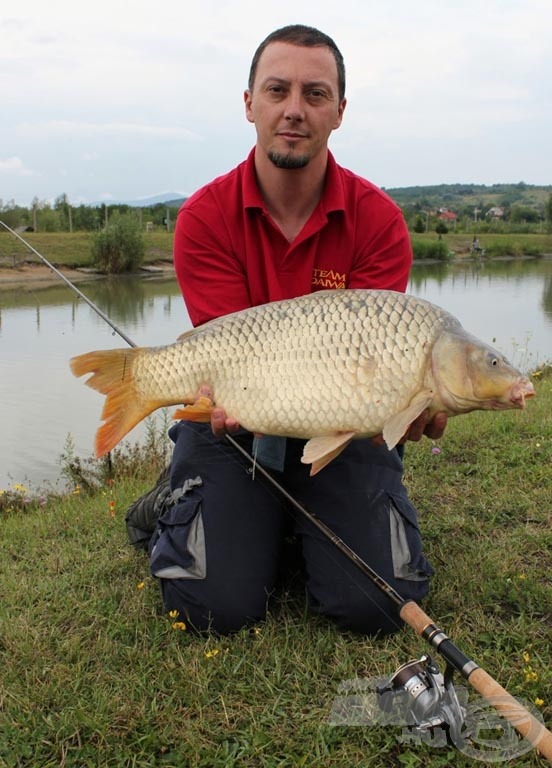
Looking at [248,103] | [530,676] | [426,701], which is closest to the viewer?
[426,701]

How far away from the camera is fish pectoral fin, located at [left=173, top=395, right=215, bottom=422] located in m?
1.52

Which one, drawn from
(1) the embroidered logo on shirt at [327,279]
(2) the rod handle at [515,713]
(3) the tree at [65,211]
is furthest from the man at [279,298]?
(3) the tree at [65,211]

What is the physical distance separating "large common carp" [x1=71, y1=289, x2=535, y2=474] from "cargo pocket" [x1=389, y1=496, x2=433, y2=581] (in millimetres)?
321

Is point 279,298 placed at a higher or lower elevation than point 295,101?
lower

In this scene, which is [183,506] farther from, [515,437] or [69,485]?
[69,485]

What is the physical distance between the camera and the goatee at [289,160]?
1.75m

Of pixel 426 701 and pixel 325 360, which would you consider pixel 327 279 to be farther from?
pixel 426 701

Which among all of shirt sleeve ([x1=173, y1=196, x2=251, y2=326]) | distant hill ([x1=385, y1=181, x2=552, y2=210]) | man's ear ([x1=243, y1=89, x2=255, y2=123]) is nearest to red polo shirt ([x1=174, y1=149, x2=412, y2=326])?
shirt sleeve ([x1=173, y1=196, x2=251, y2=326])

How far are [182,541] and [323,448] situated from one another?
44 cm

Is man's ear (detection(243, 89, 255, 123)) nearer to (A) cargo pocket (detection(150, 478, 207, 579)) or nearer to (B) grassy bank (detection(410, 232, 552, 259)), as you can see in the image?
(A) cargo pocket (detection(150, 478, 207, 579))

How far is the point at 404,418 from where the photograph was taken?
139 cm

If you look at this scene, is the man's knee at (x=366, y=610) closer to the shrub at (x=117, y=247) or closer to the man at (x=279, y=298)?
the man at (x=279, y=298)

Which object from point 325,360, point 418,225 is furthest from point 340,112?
point 418,225

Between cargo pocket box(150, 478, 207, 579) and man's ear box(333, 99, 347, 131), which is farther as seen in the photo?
man's ear box(333, 99, 347, 131)
